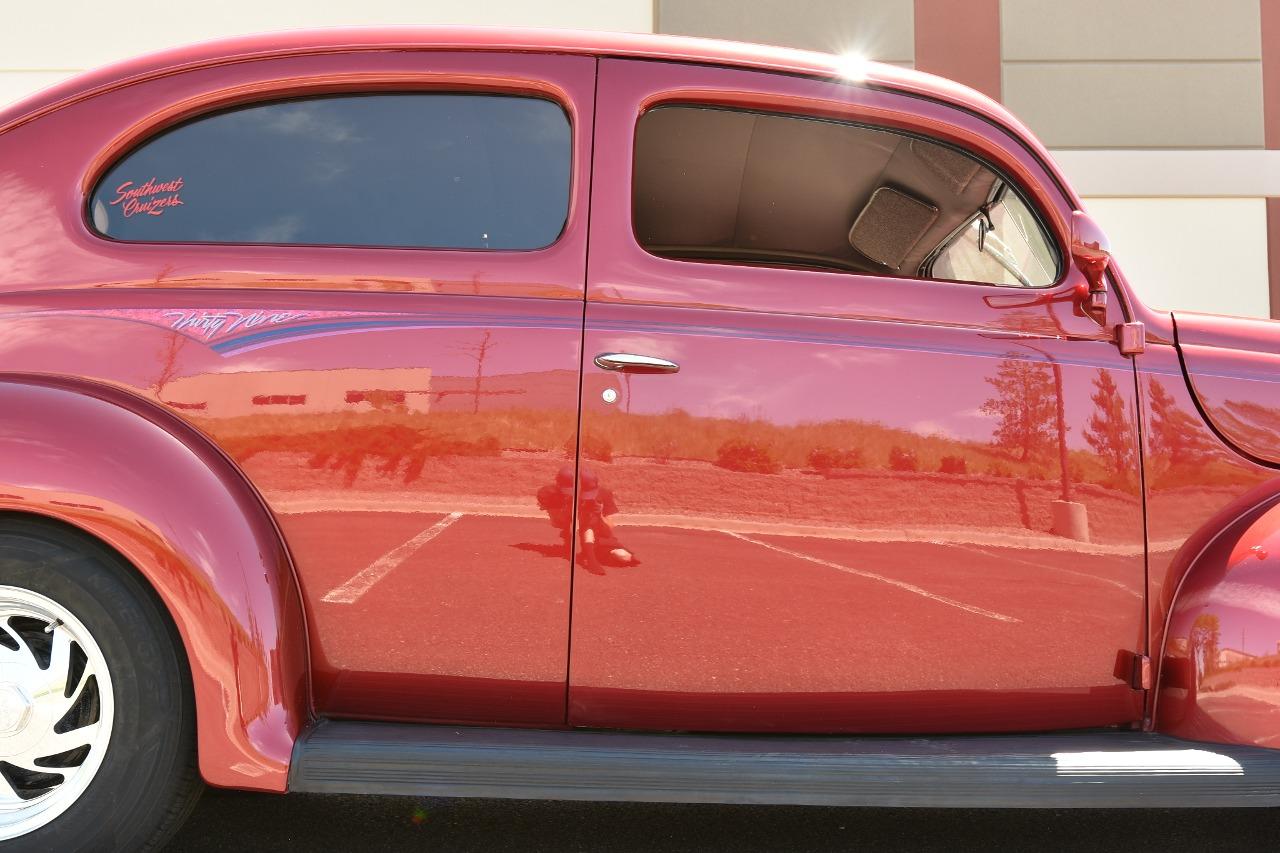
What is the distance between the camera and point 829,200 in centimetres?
245

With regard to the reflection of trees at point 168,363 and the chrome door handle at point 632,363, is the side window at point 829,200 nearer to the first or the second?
the chrome door handle at point 632,363

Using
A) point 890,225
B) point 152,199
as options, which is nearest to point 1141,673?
point 890,225

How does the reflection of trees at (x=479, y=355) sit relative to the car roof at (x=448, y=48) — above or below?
below

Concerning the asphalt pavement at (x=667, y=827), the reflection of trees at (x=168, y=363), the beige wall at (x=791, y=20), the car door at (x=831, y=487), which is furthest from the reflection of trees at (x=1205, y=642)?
the beige wall at (x=791, y=20)

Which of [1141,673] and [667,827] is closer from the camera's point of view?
[1141,673]

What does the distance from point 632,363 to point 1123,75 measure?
7.60m

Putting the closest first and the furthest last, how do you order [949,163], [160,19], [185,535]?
1. [185,535]
2. [949,163]
3. [160,19]

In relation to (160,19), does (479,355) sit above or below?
below

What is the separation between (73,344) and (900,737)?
1932mm

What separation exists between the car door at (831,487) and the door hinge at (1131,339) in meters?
0.02

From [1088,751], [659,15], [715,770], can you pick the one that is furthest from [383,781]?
[659,15]

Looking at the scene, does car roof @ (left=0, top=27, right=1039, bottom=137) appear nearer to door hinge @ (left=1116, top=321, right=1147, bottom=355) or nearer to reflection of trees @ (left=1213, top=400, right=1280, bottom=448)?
door hinge @ (left=1116, top=321, right=1147, bottom=355)

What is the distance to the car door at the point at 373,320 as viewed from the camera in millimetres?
2145

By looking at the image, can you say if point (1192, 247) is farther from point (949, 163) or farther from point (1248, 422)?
point (949, 163)
